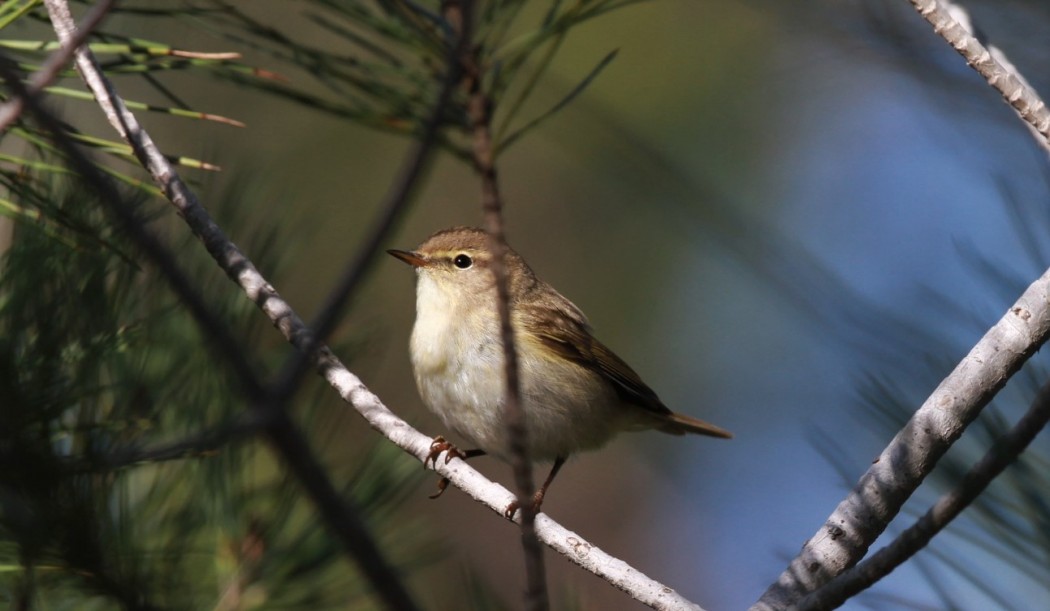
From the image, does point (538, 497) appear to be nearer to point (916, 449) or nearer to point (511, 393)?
point (916, 449)

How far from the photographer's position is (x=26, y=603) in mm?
1633

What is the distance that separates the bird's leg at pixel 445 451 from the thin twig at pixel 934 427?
88 cm

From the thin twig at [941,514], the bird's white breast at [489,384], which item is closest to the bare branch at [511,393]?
the thin twig at [941,514]

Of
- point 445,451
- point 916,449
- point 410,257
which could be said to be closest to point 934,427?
point 916,449

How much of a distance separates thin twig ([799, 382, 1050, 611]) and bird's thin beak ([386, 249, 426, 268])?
239cm

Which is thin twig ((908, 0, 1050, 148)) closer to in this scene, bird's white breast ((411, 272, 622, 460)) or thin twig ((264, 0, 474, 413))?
thin twig ((264, 0, 474, 413))

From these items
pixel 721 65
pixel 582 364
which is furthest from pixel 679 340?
pixel 582 364

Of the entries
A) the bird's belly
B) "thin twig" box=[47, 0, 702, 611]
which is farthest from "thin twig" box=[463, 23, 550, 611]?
the bird's belly

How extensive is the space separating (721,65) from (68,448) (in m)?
5.89

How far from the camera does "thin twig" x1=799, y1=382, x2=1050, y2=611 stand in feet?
3.18

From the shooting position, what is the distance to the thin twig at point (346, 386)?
1741 mm

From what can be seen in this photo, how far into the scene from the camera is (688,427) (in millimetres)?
3742

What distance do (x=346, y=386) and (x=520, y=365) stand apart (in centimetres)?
127

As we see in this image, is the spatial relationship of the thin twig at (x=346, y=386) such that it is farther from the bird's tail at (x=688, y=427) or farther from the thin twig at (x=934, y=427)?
the bird's tail at (x=688, y=427)
